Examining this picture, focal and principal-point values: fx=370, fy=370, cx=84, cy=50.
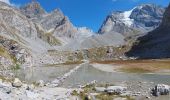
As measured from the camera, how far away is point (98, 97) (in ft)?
155

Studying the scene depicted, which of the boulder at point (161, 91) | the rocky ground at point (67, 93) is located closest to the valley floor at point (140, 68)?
the boulder at point (161, 91)

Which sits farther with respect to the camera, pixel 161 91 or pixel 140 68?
pixel 140 68

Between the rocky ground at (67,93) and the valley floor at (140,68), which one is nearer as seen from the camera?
the rocky ground at (67,93)

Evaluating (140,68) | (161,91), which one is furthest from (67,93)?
(140,68)

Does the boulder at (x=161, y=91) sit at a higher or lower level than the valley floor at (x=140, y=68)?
lower

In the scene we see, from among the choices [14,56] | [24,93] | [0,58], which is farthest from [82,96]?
[14,56]

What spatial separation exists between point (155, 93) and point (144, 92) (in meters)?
2.24

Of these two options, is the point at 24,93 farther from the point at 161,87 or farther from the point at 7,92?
the point at 161,87

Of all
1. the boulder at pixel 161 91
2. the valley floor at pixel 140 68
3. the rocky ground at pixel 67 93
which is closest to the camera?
the rocky ground at pixel 67 93

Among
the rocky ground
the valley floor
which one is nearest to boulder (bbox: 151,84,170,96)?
the rocky ground

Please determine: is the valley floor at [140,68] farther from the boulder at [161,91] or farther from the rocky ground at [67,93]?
the rocky ground at [67,93]

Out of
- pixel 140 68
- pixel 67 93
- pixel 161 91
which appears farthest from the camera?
pixel 140 68

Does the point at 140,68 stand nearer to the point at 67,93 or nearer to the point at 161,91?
the point at 161,91

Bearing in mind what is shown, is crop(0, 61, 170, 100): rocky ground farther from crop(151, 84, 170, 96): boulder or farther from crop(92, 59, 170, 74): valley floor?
crop(92, 59, 170, 74): valley floor
